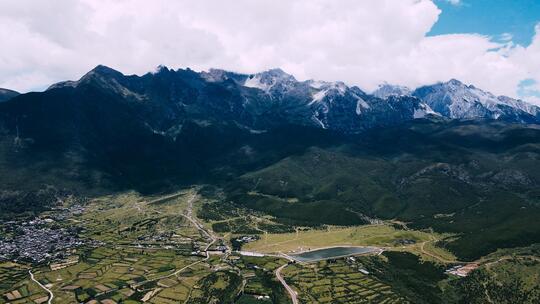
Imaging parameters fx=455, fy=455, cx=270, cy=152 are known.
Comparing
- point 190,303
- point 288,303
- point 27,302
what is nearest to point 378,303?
point 288,303

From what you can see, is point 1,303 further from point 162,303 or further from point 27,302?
point 162,303

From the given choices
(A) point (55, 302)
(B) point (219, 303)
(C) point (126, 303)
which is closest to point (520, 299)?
(B) point (219, 303)

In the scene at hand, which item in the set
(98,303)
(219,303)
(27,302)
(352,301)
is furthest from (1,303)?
(352,301)

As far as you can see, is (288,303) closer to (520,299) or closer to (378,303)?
(378,303)

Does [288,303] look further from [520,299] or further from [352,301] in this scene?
[520,299]

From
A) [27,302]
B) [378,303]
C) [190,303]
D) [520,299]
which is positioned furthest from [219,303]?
[520,299]

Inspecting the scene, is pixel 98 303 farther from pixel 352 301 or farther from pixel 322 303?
pixel 352 301
